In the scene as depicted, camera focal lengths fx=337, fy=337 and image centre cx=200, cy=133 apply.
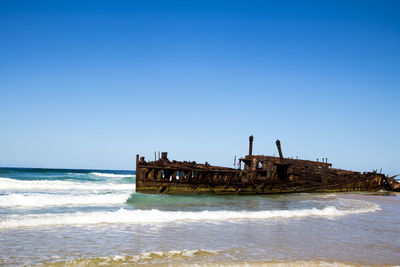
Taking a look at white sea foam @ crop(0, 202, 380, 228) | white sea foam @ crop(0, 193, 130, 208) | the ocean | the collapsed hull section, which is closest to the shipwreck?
the collapsed hull section

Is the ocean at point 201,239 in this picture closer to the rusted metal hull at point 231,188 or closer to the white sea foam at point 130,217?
the white sea foam at point 130,217

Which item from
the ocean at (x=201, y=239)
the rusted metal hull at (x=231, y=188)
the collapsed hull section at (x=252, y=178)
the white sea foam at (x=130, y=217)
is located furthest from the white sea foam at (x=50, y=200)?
the white sea foam at (x=130, y=217)

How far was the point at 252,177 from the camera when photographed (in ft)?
84.3

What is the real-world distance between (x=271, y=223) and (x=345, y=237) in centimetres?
290

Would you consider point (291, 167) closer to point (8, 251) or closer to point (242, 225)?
point (242, 225)

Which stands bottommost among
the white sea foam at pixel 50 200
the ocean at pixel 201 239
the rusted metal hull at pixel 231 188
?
the white sea foam at pixel 50 200

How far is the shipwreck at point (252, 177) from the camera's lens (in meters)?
22.5

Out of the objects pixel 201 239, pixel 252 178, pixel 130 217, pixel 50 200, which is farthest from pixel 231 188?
pixel 201 239

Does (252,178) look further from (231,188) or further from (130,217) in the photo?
(130,217)

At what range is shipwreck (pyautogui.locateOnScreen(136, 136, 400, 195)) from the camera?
22516mm

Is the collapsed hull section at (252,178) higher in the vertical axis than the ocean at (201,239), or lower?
higher

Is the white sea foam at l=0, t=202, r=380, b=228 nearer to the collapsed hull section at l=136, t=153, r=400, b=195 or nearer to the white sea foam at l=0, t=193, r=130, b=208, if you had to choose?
the white sea foam at l=0, t=193, r=130, b=208

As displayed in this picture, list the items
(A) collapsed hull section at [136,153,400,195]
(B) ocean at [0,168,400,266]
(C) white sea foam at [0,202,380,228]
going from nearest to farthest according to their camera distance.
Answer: (B) ocean at [0,168,400,266] < (C) white sea foam at [0,202,380,228] < (A) collapsed hull section at [136,153,400,195]

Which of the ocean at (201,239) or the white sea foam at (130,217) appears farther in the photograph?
the white sea foam at (130,217)
